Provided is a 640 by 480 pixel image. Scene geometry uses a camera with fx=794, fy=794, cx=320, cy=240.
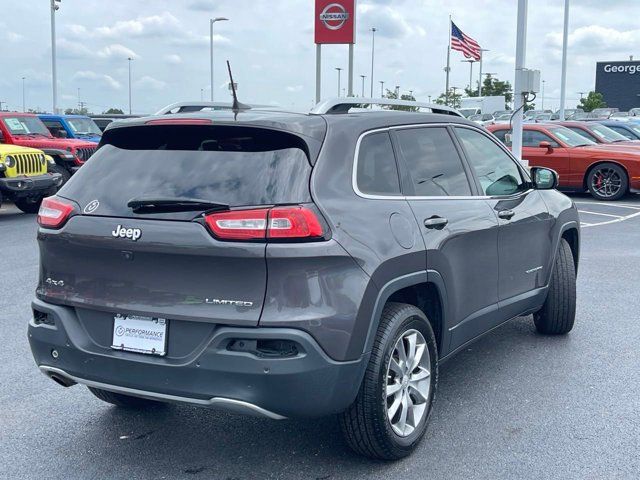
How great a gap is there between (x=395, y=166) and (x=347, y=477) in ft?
5.16

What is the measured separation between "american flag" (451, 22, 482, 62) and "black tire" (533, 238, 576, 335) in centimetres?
2891

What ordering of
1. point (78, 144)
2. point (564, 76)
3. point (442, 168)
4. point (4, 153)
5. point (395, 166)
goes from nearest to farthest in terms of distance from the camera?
point (395, 166) → point (442, 168) → point (4, 153) → point (78, 144) → point (564, 76)

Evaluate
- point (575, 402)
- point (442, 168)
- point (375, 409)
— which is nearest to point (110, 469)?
point (375, 409)

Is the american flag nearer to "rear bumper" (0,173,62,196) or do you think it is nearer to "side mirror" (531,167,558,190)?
"rear bumper" (0,173,62,196)

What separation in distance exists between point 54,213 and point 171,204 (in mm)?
723

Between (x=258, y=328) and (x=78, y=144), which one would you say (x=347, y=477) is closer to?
(x=258, y=328)

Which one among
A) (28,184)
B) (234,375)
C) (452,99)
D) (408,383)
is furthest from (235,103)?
(452,99)

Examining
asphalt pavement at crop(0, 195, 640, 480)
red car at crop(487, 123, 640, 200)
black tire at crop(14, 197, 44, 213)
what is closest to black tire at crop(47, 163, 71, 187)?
black tire at crop(14, 197, 44, 213)

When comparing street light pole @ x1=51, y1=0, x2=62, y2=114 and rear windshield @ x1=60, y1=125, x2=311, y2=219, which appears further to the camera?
street light pole @ x1=51, y1=0, x2=62, y2=114

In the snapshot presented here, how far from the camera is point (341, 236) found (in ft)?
11.4

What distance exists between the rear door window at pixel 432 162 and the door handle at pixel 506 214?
0.36 meters

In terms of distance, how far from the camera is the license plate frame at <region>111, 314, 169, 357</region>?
11.4 ft

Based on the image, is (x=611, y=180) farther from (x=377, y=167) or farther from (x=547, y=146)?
(x=377, y=167)

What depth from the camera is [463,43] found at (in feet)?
112
